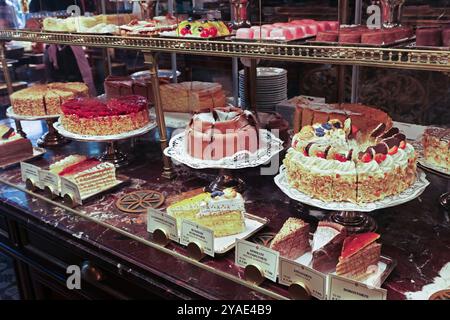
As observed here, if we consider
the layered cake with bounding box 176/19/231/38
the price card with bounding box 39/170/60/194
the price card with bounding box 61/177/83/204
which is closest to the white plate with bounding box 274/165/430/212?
the layered cake with bounding box 176/19/231/38

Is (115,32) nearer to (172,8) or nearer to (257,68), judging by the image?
(172,8)

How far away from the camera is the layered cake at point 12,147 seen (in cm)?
228

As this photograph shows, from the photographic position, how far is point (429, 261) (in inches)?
52.6

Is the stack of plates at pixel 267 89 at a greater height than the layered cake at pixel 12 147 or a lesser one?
greater

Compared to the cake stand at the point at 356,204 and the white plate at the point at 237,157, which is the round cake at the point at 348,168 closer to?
the cake stand at the point at 356,204

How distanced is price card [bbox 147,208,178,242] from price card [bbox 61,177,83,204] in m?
0.41

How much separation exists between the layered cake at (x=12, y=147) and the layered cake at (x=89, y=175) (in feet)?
1.52

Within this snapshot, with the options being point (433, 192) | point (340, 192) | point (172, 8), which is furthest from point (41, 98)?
point (433, 192)

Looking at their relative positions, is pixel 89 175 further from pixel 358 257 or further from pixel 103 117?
pixel 358 257

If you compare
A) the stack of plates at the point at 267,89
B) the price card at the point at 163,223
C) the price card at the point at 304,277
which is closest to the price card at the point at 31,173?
the price card at the point at 163,223

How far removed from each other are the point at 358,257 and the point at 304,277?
17 cm

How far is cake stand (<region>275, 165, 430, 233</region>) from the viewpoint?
4.36 ft

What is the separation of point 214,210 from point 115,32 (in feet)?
3.29

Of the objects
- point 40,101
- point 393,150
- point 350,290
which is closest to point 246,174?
point 393,150
